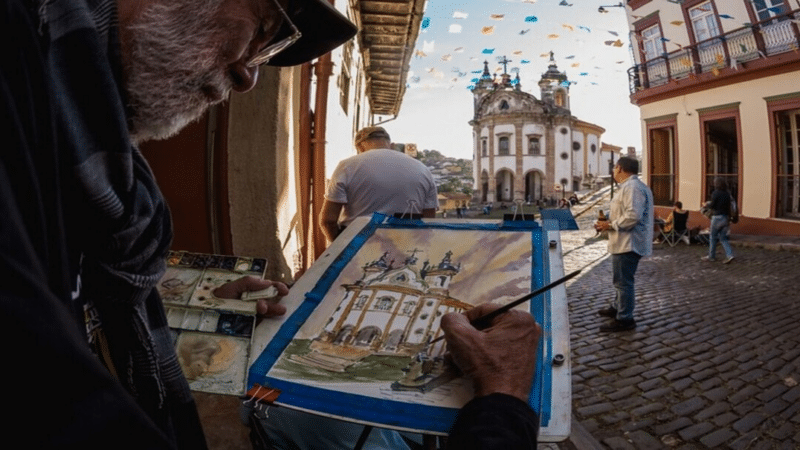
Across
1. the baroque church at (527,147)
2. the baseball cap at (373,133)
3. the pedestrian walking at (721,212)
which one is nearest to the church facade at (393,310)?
the baseball cap at (373,133)

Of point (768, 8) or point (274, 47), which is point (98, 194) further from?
point (768, 8)

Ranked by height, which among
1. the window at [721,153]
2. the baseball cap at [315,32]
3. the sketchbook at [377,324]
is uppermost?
the window at [721,153]

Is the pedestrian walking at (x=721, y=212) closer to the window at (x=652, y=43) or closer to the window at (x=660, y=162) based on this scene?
the window at (x=660, y=162)

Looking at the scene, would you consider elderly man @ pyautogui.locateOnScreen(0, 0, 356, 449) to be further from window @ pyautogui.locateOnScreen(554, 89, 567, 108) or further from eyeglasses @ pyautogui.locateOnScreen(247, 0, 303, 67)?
window @ pyautogui.locateOnScreen(554, 89, 567, 108)

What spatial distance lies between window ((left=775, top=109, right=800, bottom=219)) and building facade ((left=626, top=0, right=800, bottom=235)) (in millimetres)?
28

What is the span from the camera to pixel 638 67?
1758 cm

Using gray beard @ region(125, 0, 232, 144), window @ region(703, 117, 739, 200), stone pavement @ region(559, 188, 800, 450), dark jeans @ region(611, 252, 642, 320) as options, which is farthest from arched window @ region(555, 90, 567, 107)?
gray beard @ region(125, 0, 232, 144)

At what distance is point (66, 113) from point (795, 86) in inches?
649

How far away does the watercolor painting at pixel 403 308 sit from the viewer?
4.04 feet

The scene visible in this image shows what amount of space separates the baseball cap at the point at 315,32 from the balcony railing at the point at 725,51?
15.5 m

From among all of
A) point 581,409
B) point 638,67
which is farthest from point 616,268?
point 638,67

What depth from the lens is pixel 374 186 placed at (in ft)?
11.1

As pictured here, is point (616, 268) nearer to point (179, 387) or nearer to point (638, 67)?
A: point (179, 387)

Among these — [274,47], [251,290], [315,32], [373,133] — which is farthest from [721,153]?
[274,47]
